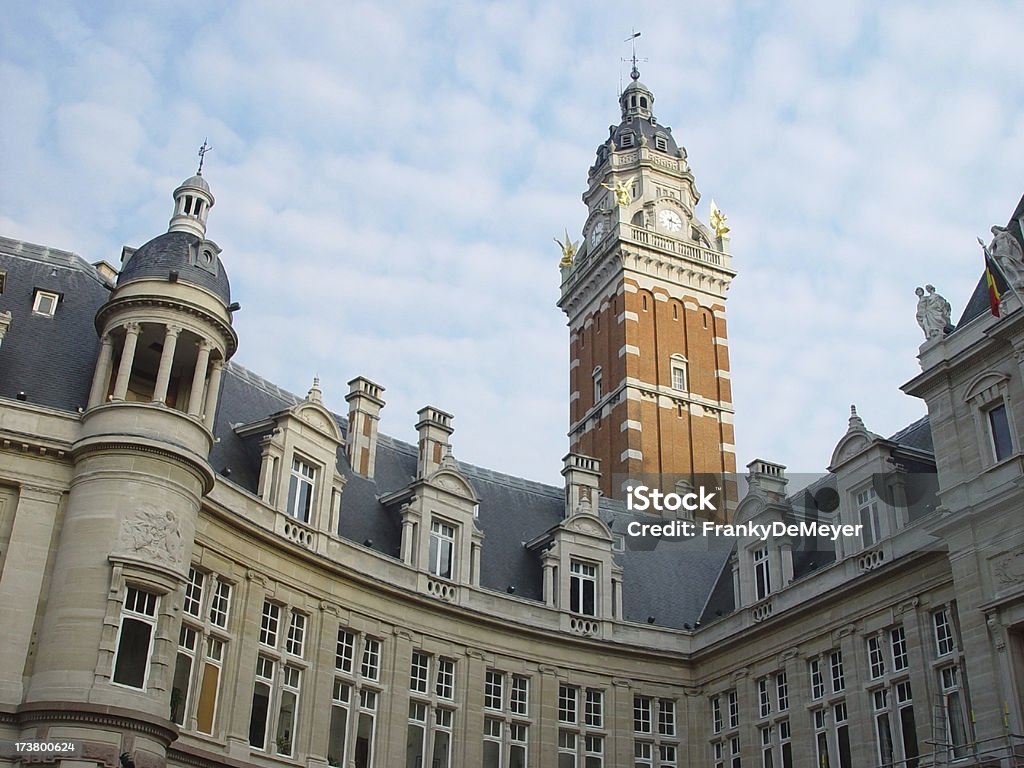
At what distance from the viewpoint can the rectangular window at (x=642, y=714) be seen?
38.2 metres

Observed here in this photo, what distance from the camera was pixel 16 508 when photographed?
27375 mm

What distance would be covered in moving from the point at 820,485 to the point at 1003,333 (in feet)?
40.5

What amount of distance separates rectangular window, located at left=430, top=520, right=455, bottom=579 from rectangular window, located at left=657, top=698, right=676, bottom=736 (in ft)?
27.2

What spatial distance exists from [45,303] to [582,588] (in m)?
18.6

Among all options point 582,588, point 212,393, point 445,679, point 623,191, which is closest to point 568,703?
point 582,588

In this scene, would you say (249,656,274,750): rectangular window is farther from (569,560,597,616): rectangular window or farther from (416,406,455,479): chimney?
(569,560,597,616): rectangular window

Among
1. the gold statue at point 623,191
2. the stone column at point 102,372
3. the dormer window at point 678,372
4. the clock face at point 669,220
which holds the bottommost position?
the stone column at point 102,372

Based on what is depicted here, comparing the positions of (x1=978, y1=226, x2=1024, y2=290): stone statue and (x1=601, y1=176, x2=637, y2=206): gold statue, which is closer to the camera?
(x1=978, y1=226, x2=1024, y2=290): stone statue

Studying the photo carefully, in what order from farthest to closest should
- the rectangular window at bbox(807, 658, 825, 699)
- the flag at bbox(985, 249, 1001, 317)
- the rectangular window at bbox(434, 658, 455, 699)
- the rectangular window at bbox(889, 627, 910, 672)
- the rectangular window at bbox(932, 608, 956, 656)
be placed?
the rectangular window at bbox(434, 658, 455, 699) < the rectangular window at bbox(807, 658, 825, 699) < the rectangular window at bbox(889, 627, 910, 672) < the rectangular window at bbox(932, 608, 956, 656) < the flag at bbox(985, 249, 1001, 317)

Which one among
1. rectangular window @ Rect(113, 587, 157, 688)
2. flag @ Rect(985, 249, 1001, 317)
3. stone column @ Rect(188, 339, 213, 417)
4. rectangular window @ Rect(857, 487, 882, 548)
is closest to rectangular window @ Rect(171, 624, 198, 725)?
rectangular window @ Rect(113, 587, 157, 688)

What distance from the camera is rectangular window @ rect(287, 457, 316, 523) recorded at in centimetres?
3366

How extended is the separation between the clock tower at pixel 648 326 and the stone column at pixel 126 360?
35.1m

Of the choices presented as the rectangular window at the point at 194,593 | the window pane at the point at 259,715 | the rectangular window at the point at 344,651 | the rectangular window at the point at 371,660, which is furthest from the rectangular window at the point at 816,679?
the rectangular window at the point at 194,593

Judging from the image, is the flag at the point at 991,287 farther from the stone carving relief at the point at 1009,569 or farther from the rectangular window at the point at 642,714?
the rectangular window at the point at 642,714
